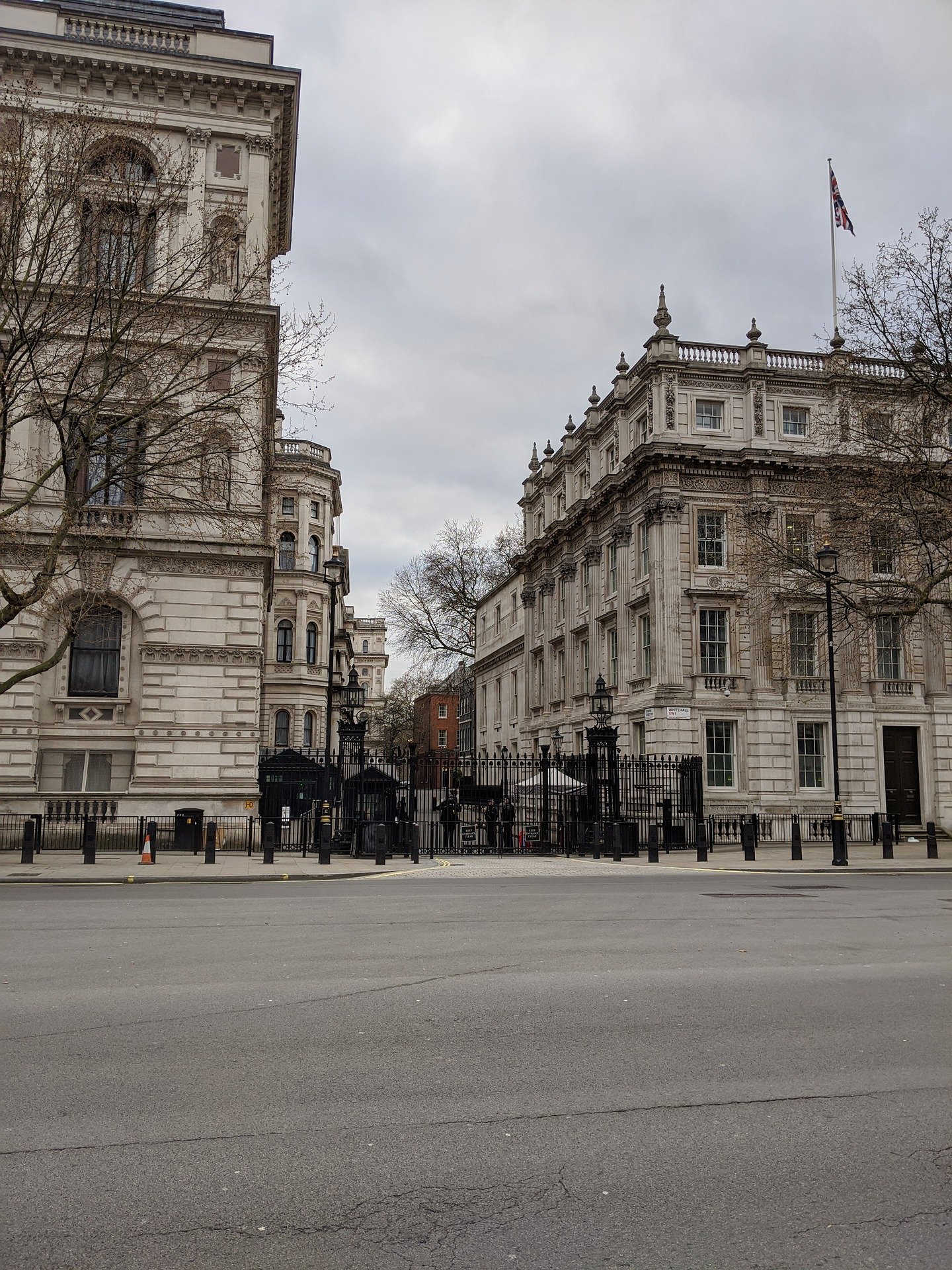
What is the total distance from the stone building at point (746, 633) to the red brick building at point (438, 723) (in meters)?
64.3

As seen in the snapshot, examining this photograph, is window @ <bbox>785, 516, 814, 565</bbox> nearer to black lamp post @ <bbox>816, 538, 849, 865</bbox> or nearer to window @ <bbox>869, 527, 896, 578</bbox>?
window @ <bbox>869, 527, 896, 578</bbox>

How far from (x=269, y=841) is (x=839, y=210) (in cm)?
3095

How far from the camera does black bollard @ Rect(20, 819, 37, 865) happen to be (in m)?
21.8

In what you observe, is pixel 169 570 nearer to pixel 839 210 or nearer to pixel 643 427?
pixel 643 427

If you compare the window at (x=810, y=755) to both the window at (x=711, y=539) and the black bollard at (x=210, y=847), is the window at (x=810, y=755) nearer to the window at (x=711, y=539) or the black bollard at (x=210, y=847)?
the window at (x=711, y=539)

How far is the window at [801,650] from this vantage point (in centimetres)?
3892

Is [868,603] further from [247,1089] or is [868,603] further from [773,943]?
[247,1089]

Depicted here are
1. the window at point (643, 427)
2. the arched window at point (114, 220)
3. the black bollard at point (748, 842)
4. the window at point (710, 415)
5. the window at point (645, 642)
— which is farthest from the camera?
the window at point (643, 427)

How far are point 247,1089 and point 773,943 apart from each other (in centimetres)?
678

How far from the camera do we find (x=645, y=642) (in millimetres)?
41469

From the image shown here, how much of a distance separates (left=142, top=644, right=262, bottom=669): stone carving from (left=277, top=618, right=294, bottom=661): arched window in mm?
28206

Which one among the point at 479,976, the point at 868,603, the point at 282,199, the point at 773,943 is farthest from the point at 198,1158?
the point at 282,199

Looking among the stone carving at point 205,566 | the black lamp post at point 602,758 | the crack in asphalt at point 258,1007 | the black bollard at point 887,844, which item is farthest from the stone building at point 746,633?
the crack in asphalt at point 258,1007

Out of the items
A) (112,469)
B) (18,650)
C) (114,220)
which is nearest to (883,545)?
(112,469)
